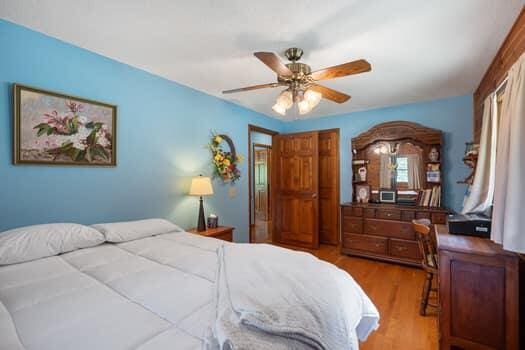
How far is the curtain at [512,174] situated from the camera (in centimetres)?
137

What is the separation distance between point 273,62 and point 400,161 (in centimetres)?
290

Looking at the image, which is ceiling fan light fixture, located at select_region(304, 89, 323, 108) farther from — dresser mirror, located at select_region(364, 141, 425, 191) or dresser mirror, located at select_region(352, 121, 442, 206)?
dresser mirror, located at select_region(364, 141, 425, 191)

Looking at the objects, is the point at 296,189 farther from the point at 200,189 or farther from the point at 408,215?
the point at 200,189

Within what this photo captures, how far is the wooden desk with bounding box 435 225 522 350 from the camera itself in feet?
4.75

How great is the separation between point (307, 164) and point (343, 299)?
3.10 meters

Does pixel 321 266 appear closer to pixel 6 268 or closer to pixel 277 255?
pixel 277 255

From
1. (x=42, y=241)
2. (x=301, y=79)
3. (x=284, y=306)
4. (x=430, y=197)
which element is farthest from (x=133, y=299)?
(x=430, y=197)

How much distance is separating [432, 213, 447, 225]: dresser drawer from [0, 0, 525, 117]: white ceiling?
1.63 m

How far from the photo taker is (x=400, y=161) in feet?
12.0

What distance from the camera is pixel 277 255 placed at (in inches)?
58.9

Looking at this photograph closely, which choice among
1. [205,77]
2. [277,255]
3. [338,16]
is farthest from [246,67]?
[277,255]

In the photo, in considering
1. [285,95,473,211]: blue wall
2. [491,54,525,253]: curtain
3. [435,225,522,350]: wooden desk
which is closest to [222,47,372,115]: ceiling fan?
[491,54,525,253]: curtain

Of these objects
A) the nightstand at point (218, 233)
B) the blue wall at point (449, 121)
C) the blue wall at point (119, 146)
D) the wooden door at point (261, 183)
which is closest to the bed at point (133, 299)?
the blue wall at point (119, 146)

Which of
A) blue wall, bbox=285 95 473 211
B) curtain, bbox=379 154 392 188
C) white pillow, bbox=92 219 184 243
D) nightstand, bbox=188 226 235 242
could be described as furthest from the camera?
curtain, bbox=379 154 392 188
